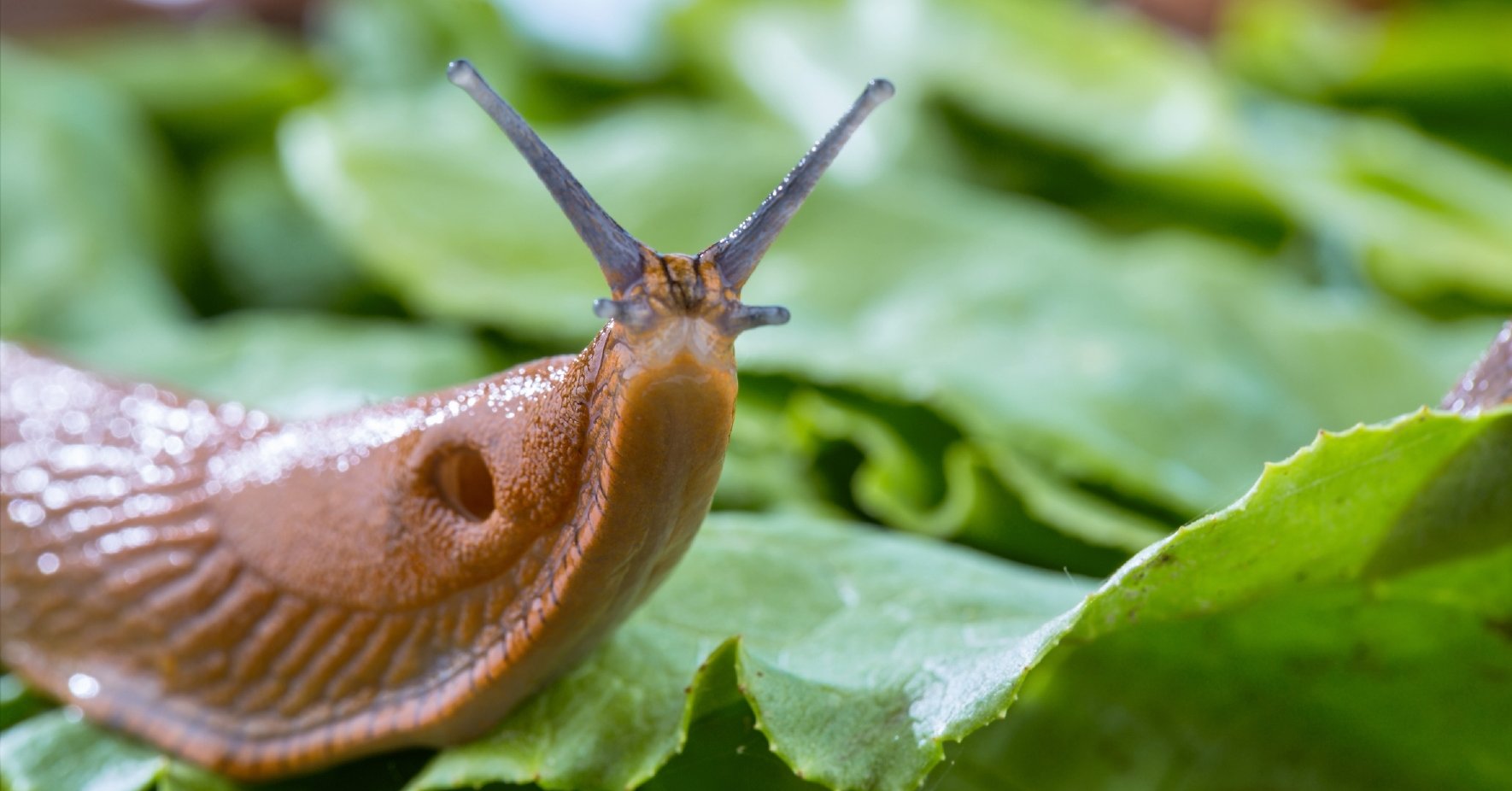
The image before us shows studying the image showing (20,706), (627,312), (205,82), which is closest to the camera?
(627,312)

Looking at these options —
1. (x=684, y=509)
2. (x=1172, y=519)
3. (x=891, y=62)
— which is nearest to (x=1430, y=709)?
(x=1172, y=519)

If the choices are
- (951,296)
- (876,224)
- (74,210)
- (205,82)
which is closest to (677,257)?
(951,296)

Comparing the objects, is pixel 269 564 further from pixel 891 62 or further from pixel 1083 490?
pixel 891 62

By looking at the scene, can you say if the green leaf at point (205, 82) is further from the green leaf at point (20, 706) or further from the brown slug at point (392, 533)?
the green leaf at point (20, 706)

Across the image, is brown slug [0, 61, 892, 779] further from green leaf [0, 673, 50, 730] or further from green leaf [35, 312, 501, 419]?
green leaf [35, 312, 501, 419]

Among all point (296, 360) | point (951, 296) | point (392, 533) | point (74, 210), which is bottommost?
point (74, 210)

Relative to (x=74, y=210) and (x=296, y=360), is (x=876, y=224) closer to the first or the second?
(x=296, y=360)

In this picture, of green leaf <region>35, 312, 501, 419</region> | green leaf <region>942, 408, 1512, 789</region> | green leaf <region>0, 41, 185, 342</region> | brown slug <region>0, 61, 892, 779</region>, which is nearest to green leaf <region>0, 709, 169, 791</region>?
brown slug <region>0, 61, 892, 779</region>

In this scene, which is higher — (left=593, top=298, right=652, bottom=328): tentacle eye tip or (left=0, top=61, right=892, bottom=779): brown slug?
(left=593, top=298, right=652, bottom=328): tentacle eye tip
